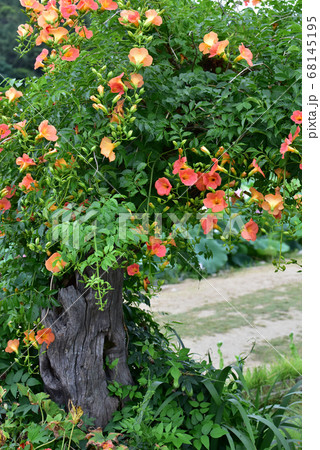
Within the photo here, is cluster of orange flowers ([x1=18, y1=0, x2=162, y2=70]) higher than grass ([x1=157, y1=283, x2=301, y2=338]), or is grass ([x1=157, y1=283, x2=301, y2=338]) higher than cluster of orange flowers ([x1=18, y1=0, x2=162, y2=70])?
cluster of orange flowers ([x1=18, y1=0, x2=162, y2=70])

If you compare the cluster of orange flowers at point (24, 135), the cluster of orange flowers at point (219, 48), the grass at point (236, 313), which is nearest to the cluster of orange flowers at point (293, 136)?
the cluster of orange flowers at point (219, 48)

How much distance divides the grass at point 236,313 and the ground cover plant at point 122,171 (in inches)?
91.5

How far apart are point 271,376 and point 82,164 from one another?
1.95 m

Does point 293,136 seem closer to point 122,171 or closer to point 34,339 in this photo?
point 122,171

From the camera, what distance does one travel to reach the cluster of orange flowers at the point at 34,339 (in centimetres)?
154

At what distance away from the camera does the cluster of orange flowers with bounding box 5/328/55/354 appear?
1536mm

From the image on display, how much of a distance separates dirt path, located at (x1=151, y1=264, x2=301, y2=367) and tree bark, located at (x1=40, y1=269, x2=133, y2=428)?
186cm

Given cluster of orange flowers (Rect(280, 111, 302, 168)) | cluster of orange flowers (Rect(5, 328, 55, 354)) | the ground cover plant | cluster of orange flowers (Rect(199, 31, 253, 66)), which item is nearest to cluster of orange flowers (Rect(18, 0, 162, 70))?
the ground cover plant

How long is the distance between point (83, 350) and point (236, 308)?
286 centimetres

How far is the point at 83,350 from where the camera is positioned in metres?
Answer: 1.65

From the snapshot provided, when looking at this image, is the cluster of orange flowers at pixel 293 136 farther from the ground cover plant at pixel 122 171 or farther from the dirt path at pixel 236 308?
the dirt path at pixel 236 308

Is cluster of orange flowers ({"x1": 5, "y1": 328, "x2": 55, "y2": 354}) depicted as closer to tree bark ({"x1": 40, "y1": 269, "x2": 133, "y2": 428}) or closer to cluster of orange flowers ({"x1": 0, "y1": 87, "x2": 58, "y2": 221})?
tree bark ({"x1": 40, "y1": 269, "x2": 133, "y2": 428})

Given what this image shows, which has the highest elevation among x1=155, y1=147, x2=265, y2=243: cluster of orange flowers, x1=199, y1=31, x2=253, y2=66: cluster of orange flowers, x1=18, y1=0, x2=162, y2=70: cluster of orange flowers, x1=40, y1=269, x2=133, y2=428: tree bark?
x1=18, y1=0, x2=162, y2=70: cluster of orange flowers
